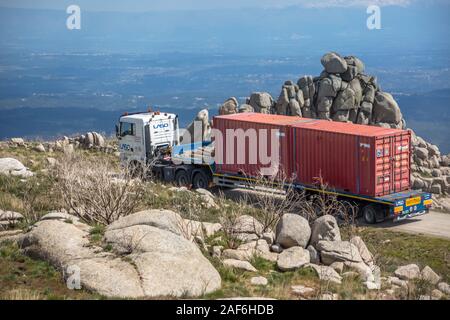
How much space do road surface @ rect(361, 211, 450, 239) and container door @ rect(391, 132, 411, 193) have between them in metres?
1.29

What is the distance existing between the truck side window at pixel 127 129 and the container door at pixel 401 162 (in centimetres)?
1277

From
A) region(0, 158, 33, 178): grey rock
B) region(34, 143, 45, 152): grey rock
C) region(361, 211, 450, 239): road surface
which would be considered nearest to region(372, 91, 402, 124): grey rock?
region(361, 211, 450, 239): road surface

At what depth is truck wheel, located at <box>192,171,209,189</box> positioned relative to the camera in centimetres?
3275

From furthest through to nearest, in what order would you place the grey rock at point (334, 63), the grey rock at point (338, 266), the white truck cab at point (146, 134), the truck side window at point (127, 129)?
1. the grey rock at point (334, 63)
2. the truck side window at point (127, 129)
3. the white truck cab at point (146, 134)
4. the grey rock at point (338, 266)

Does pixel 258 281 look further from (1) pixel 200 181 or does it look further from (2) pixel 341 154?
(1) pixel 200 181

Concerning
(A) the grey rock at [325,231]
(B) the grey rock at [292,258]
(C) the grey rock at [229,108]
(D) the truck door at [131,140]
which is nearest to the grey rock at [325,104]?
(C) the grey rock at [229,108]

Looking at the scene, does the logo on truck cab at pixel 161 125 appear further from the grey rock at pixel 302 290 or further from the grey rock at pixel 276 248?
the grey rock at pixel 302 290

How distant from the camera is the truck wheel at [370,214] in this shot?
1070 inches

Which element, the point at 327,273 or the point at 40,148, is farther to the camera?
the point at 40,148

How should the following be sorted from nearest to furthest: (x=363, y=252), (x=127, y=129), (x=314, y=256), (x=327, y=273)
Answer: (x=327, y=273) → (x=314, y=256) → (x=363, y=252) → (x=127, y=129)

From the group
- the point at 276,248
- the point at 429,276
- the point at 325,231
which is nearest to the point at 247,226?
the point at 276,248

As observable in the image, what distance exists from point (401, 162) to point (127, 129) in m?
13.4

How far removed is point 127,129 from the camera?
34.6 meters

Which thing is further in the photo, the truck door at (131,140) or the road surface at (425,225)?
the truck door at (131,140)
